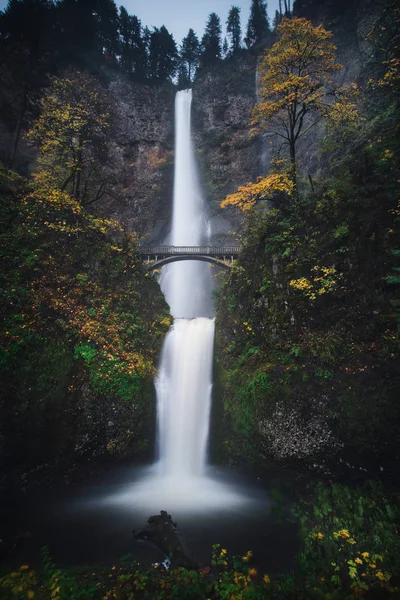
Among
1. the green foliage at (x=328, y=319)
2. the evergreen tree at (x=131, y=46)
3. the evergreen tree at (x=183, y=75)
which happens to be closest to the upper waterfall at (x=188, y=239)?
the evergreen tree at (x=131, y=46)

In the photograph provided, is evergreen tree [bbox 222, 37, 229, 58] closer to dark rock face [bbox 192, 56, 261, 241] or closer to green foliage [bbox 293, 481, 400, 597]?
dark rock face [bbox 192, 56, 261, 241]

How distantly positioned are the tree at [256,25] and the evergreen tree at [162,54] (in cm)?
1238

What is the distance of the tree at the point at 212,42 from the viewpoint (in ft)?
142

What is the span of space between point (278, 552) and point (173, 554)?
2.30 meters

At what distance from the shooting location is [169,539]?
6656mm

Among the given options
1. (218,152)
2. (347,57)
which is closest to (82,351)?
(347,57)

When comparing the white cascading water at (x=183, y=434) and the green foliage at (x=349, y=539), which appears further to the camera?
the white cascading water at (x=183, y=434)

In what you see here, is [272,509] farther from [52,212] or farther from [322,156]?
[322,156]

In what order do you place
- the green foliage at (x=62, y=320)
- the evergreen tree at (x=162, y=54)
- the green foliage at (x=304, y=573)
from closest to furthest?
the green foliage at (x=304, y=573), the green foliage at (x=62, y=320), the evergreen tree at (x=162, y=54)

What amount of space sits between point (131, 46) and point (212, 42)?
12175 mm

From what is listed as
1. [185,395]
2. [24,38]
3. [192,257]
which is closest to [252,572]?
[185,395]

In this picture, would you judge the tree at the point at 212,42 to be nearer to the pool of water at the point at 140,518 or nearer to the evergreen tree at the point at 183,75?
the evergreen tree at the point at 183,75

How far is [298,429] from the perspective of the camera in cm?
821

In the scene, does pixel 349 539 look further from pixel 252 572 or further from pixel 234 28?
pixel 234 28
